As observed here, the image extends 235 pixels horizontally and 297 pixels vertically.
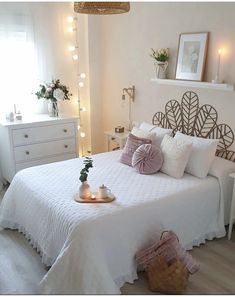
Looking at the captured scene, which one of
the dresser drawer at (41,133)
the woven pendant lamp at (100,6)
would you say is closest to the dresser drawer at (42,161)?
the dresser drawer at (41,133)

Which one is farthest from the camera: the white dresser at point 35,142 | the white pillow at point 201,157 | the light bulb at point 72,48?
the light bulb at point 72,48

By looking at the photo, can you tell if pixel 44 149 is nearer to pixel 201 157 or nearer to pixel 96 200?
pixel 96 200

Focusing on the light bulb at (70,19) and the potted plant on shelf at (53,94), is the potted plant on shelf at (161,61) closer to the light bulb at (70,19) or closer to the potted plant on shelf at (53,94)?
Answer: the potted plant on shelf at (53,94)

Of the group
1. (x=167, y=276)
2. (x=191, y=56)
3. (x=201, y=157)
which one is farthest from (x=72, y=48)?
(x=167, y=276)

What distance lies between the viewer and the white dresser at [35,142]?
3.84 metres

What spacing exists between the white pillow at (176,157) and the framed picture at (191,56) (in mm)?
788

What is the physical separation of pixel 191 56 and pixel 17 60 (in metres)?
2.22

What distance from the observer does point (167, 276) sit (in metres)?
2.20

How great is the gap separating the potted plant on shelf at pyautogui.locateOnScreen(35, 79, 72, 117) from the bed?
117 cm

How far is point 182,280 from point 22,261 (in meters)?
1.30

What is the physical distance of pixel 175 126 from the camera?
12.2 ft

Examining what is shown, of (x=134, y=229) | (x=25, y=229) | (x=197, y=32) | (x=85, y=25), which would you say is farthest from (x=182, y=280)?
(x=85, y=25)

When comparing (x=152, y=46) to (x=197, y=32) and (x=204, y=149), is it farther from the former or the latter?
(x=204, y=149)

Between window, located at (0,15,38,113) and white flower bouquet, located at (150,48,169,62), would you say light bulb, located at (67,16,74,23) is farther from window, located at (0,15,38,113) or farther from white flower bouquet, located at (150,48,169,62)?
white flower bouquet, located at (150,48,169,62)
